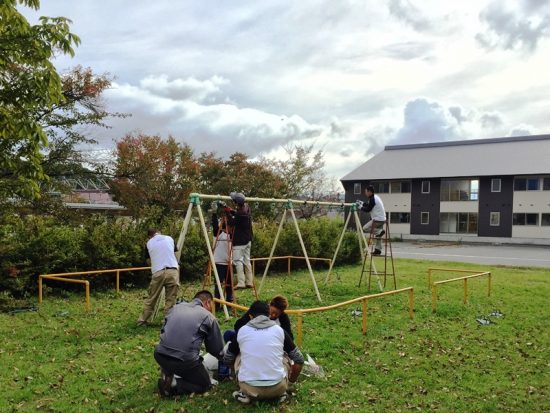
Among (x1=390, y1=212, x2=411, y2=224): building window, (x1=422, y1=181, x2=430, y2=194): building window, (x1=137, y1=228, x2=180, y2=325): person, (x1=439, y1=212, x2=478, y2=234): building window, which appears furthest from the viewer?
(x1=390, y1=212, x2=411, y2=224): building window

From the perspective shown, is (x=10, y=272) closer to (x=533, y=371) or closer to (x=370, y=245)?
(x=370, y=245)

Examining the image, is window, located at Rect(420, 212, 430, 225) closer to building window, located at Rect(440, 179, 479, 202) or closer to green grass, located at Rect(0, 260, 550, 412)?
building window, located at Rect(440, 179, 479, 202)

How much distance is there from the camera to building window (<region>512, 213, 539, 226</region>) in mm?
38156

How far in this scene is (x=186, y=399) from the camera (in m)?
5.13

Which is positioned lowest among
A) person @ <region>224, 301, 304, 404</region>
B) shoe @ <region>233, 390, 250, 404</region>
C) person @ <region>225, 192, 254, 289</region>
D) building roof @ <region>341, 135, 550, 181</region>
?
shoe @ <region>233, 390, 250, 404</region>

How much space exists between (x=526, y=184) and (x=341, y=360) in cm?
3768

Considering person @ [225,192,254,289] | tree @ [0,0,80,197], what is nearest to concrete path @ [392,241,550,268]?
person @ [225,192,254,289]

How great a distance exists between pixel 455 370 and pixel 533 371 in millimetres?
1044

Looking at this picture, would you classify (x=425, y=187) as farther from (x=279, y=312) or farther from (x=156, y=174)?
(x=279, y=312)

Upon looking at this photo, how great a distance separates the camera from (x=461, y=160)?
43.1 m

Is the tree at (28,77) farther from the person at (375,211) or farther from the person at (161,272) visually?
the person at (375,211)

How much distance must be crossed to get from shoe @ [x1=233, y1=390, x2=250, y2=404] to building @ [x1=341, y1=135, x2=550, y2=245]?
38048 mm

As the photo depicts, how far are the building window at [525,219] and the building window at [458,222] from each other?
3.09 meters

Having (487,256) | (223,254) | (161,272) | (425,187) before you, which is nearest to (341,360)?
(161,272)
